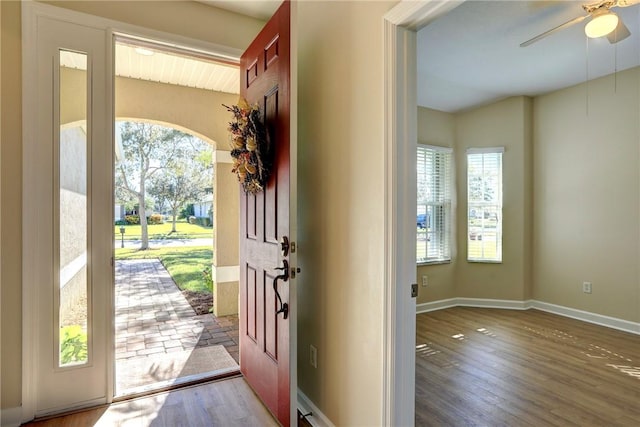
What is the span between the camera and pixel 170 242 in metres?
8.47

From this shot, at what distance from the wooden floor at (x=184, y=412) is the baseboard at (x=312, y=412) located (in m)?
0.22

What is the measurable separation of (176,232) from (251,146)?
23.3 feet

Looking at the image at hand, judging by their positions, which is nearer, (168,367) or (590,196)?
(168,367)

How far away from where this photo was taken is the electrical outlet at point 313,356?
214 centimetres

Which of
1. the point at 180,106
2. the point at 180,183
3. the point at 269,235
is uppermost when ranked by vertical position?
the point at 180,106

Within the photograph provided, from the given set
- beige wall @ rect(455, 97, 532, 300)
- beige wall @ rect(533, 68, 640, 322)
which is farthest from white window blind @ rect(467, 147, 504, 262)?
beige wall @ rect(533, 68, 640, 322)

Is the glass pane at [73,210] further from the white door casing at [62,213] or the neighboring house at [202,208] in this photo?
the neighboring house at [202,208]

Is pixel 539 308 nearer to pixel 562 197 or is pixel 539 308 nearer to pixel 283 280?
pixel 562 197

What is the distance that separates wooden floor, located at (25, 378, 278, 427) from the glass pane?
354mm

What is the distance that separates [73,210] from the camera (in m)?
2.19

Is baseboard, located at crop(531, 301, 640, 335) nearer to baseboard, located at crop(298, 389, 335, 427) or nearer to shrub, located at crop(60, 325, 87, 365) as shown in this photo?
baseboard, located at crop(298, 389, 335, 427)

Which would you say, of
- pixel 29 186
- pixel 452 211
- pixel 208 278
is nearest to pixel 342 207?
pixel 29 186

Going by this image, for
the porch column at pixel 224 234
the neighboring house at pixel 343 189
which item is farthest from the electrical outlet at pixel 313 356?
the porch column at pixel 224 234

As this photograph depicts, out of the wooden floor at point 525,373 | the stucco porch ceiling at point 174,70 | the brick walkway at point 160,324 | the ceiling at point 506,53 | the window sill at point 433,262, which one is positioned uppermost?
the ceiling at point 506,53
